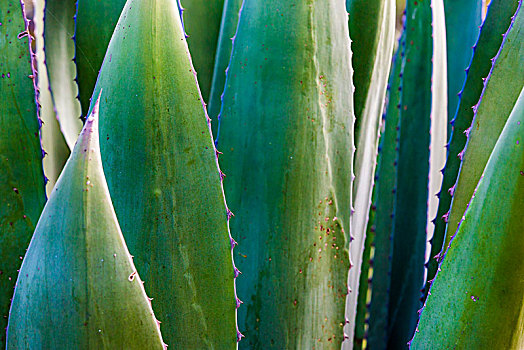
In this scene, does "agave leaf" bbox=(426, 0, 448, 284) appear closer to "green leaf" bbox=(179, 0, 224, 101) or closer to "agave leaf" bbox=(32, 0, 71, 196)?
"green leaf" bbox=(179, 0, 224, 101)

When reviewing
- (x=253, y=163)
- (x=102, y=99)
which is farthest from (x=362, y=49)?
(x=102, y=99)

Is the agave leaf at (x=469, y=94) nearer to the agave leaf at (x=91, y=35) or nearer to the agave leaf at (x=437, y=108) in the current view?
the agave leaf at (x=437, y=108)

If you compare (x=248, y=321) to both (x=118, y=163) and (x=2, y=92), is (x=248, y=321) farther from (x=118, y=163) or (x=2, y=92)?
(x=2, y=92)

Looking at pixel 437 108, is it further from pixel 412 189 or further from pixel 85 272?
pixel 85 272

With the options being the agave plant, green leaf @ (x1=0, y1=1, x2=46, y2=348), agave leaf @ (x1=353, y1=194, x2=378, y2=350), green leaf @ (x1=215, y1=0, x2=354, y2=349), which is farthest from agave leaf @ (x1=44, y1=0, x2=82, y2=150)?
agave leaf @ (x1=353, y1=194, x2=378, y2=350)

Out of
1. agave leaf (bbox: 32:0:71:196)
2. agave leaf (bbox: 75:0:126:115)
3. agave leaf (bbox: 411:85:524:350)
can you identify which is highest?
agave leaf (bbox: 75:0:126:115)

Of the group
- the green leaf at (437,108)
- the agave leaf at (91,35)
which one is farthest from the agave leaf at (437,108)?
the agave leaf at (91,35)
